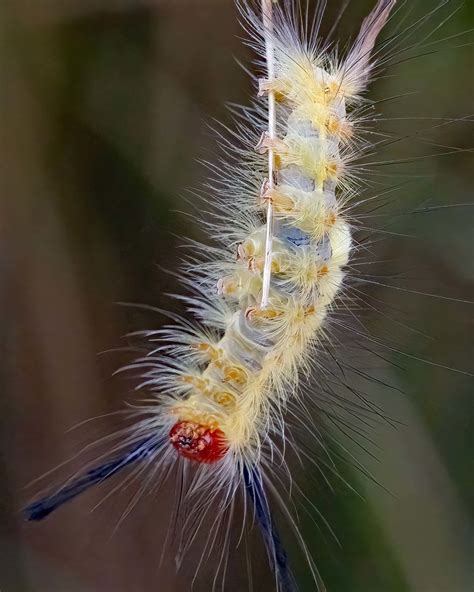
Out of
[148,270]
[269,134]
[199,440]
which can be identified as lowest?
[199,440]

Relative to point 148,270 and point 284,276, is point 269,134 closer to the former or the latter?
point 284,276

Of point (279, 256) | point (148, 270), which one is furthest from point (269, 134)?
point (148, 270)

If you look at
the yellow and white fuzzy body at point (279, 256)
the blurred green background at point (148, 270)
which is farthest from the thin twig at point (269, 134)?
the blurred green background at point (148, 270)

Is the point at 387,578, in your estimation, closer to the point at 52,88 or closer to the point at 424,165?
the point at 424,165

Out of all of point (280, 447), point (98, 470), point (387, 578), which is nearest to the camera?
point (98, 470)

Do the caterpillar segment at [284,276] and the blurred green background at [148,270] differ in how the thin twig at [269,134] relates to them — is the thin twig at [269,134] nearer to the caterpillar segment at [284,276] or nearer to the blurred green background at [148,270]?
the caterpillar segment at [284,276]

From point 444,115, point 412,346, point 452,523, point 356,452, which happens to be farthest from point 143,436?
point 444,115

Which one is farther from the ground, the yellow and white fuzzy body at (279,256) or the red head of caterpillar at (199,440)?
the yellow and white fuzzy body at (279,256)

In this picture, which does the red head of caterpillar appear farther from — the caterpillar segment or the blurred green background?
the blurred green background
